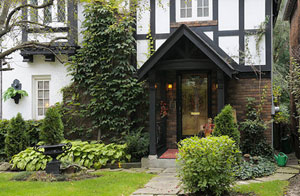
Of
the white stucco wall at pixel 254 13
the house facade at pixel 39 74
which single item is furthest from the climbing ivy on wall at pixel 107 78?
the white stucco wall at pixel 254 13

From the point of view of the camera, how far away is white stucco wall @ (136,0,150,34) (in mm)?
10109

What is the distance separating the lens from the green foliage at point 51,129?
Answer: 8352 millimetres

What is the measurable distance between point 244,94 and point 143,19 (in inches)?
155

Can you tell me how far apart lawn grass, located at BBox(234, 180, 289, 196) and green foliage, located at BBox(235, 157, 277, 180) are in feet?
2.04

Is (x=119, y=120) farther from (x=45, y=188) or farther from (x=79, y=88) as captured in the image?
(x=45, y=188)

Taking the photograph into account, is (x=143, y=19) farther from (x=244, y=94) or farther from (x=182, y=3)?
(x=244, y=94)

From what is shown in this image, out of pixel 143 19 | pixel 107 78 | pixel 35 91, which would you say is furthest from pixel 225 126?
pixel 35 91

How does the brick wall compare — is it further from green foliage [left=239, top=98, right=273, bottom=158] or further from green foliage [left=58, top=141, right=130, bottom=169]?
green foliage [left=58, top=141, right=130, bottom=169]

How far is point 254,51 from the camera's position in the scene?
9484 mm

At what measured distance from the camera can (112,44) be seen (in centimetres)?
1013

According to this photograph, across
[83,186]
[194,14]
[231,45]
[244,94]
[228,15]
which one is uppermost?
[194,14]

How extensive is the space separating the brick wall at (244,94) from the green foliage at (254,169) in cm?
153

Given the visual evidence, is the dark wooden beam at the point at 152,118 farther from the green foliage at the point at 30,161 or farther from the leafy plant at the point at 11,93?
the leafy plant at the point at 11,93

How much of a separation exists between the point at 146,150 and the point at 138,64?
2.79 meters
